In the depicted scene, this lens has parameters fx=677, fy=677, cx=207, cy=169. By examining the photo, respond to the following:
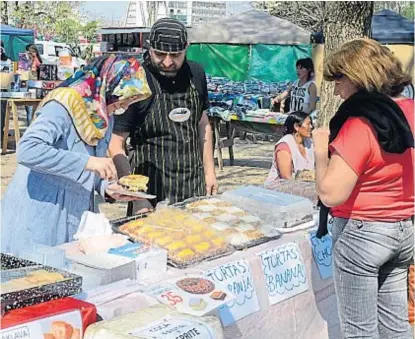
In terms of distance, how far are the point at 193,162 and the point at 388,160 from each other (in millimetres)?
1255

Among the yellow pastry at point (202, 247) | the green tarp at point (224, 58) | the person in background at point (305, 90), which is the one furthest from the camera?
the green tarp at point (224, 58)

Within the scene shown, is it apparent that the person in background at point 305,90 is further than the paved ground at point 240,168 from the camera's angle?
Yes

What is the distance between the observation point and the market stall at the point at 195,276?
1.68m

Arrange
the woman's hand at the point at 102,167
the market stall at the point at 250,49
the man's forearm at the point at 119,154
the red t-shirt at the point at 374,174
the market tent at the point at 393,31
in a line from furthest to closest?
Answer: the market stall at the point at 250,49 → the market tent at the point at 393,31 → the man's forearm at the point at 119,154 → the woman's hand at the point at 102,167 → the red t-shirt at the point at 374,174

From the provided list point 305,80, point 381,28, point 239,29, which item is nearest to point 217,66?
point 239,29

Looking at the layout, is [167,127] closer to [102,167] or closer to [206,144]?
[206,144]

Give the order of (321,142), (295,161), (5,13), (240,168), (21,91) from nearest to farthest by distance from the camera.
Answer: (321,142) → (295,161) → (240,168) → (21,91) → (5,13)

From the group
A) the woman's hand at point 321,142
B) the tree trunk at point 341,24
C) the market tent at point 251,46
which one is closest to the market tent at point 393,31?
the market tent at point 251,46

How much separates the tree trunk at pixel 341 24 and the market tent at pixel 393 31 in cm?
581

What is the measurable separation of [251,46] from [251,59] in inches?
11.5

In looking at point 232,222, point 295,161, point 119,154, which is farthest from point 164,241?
point 295,161

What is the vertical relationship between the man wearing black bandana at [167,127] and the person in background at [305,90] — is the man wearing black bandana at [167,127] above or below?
above

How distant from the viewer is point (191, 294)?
6.82ft

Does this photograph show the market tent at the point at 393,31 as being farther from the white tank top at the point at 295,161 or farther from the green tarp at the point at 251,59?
the white tank top at the point at 295,161
